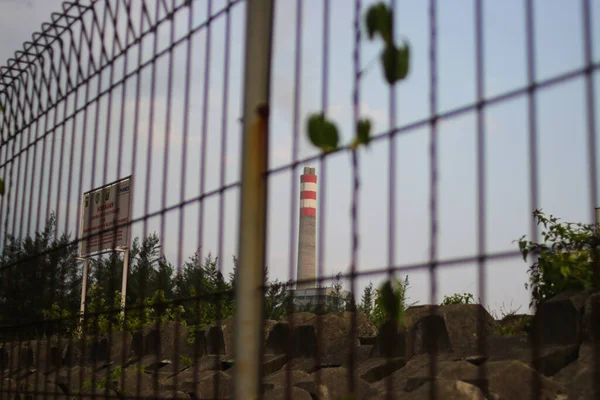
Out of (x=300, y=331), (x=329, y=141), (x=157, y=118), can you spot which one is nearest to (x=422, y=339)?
(x=300, y=331)

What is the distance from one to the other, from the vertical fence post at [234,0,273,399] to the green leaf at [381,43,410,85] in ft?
2.80

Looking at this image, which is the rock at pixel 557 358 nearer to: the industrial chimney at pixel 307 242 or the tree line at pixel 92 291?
the tree line at pixel 92 291

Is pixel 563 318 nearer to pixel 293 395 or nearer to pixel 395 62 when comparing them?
pixel 293 395

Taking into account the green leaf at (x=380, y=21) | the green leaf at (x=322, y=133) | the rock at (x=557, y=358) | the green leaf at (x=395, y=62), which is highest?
the green leaf at (x=380, y=21)

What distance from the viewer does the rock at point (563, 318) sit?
467 cm

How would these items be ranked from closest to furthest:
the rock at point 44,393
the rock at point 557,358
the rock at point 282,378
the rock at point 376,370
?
the rock at point 557,358
the rock at point 44,393
the rock at point 282,378
the rock at point 376,370

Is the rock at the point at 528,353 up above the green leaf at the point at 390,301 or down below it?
below

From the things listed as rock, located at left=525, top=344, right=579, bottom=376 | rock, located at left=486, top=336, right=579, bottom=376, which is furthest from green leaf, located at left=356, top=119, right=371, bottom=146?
rock, located at left=525, top=344, right=579, bottom=376

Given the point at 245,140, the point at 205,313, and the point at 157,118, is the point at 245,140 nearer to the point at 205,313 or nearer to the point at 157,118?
the point at 157,118

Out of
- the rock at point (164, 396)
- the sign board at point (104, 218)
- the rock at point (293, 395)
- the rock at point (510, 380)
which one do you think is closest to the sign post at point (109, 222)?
the sign board at point (104, 218)

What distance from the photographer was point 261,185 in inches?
118

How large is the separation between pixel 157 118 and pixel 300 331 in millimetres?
3236

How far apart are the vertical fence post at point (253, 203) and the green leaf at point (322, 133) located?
564 millimetres

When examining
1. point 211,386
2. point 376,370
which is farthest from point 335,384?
point 211,386
